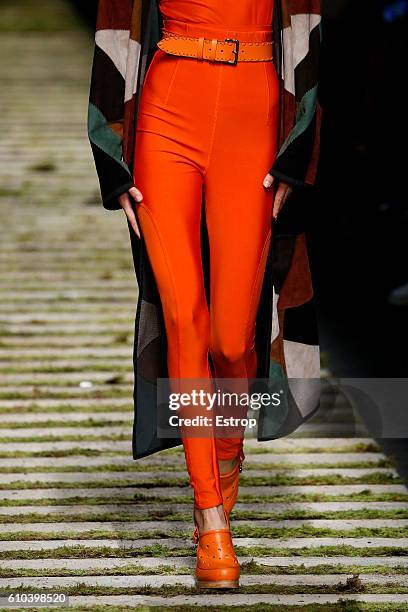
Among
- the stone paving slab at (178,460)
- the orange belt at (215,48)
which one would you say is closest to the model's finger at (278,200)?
the orange belt at (215,48)

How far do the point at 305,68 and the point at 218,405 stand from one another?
96 cm

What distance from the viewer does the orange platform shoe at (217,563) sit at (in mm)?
3777

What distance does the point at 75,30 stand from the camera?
16.6 m

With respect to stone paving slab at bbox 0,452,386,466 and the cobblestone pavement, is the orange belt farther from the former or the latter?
stone paving slab at bbox 0,452,386,466

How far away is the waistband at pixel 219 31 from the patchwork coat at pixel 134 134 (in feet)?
0.19

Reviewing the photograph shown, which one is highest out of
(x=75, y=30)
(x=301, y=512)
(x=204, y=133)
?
(x=204, y=133)

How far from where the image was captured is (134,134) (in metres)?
3.87

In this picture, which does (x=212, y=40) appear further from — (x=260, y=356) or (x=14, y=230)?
(x=14, y=230)

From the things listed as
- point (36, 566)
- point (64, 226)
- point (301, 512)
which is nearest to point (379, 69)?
point (64, 226)

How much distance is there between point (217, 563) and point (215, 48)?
52.4 inches

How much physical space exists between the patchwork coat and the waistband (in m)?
0.06

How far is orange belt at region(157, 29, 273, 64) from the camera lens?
3.73 meters

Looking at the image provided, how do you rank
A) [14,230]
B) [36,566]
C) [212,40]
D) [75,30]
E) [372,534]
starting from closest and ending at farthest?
[212,40], [36,566], [372,534], [14,230], [75,30]

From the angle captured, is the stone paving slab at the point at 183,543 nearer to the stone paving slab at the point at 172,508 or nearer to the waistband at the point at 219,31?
the stone paving slab at the point at 172,508
